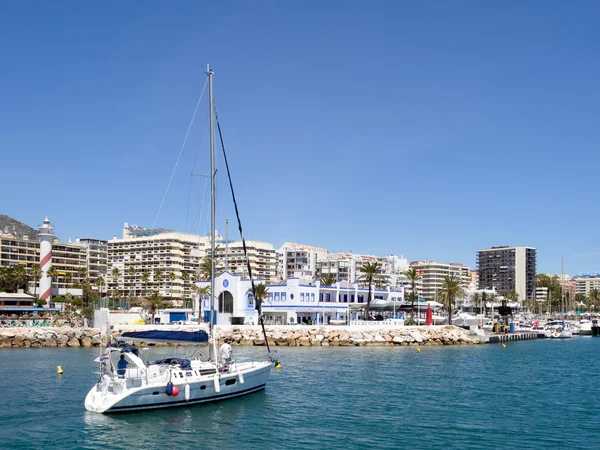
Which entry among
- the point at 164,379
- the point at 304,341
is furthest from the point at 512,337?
the point at 164,379

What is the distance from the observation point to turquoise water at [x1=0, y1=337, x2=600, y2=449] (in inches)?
1121

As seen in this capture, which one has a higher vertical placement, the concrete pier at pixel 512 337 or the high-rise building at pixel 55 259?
the high-rise building at pixel 55 259

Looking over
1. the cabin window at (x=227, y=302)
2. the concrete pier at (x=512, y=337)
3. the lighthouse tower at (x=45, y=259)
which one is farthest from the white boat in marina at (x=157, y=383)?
the lighthouse tower at (x=45, y=259)

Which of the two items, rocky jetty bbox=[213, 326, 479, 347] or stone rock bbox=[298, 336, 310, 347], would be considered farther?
rocky jetty bbox=[213, 326, 479, 347]

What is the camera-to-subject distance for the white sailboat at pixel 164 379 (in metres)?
32.8

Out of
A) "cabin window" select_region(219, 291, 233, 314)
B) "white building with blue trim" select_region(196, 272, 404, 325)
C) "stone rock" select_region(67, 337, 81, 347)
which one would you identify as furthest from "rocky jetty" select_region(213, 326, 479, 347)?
"stone rock" select_region(67, 337, 81, 347)

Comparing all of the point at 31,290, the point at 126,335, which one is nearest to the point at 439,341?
the point at 126,335

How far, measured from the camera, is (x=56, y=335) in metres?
77.9

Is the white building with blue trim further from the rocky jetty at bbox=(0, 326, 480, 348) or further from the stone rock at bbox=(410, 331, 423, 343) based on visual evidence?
the stone rock at bbox=(410, 331, 423, 343)

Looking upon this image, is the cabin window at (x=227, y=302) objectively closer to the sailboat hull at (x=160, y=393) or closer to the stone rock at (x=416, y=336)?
the stone rock at (x=416, y=336)

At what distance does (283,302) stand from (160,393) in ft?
208

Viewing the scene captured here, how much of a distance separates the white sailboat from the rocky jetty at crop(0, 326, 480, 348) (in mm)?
37054

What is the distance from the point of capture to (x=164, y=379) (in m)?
34.1

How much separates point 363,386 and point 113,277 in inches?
6500
